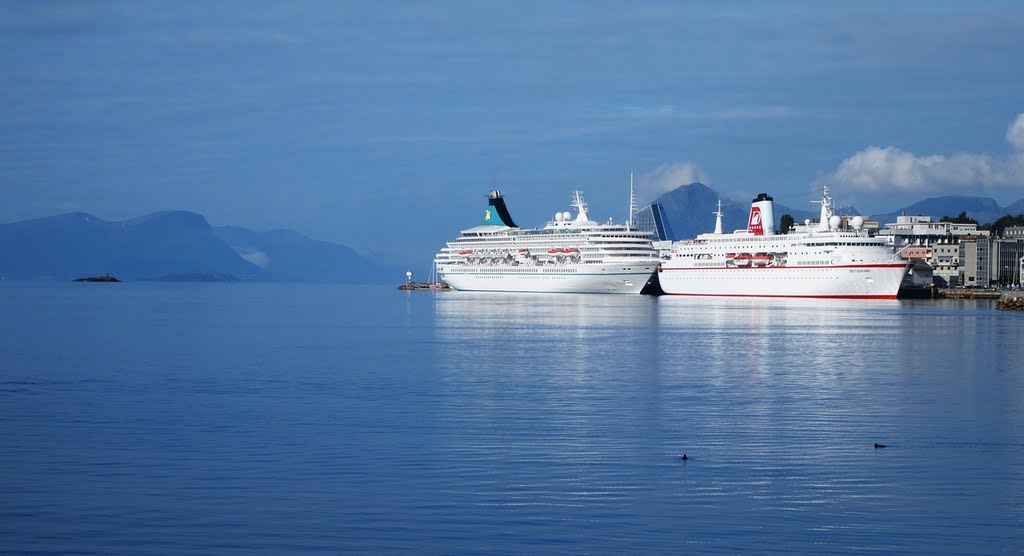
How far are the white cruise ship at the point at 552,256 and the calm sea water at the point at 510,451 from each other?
62.9 m

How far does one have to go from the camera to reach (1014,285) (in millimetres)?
127500

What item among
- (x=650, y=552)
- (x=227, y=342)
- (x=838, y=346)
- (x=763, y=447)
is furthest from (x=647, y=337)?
(x=650, y=552)

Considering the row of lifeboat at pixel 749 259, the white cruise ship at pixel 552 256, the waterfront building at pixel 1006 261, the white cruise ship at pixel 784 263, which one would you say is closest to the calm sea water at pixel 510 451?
the white cruise ship at pixel 784 263

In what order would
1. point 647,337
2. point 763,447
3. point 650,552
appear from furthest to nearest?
1. point 647,337
2. point 763,447
3. point 650,552

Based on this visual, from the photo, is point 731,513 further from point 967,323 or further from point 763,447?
point 967,323

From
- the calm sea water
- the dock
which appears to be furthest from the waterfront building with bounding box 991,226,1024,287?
the calm sea water

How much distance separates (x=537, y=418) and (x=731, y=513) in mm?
7547

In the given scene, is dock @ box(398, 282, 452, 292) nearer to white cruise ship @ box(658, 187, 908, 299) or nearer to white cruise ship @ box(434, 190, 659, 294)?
white cruise ship @ box(434, 190, 659, 294)

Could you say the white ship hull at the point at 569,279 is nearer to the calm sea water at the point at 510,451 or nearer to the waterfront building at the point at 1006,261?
the waterfront building at the point at 1006,261

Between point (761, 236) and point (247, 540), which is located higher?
point (761, 236)

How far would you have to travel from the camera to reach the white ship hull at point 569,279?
327ft

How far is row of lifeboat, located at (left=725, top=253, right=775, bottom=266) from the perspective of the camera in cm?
9231

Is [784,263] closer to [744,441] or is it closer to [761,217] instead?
[761,217]

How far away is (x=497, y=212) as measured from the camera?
11844cm
